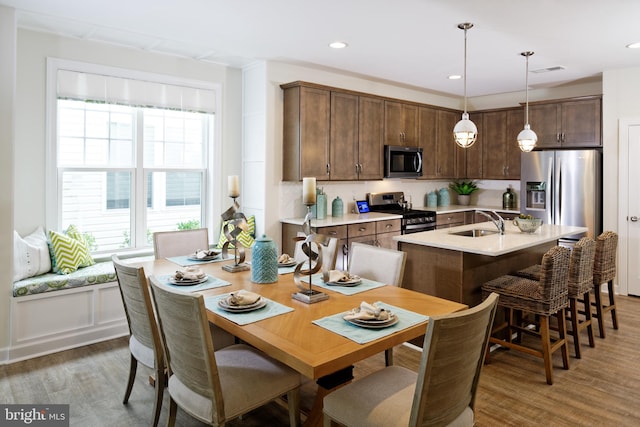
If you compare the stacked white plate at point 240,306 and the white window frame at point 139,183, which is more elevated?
the white window frame at point 139,183

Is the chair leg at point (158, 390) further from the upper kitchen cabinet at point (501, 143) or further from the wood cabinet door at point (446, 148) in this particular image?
the upper kitchen cabinet at point (501, 143)

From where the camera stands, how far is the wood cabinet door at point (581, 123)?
5.25 metres

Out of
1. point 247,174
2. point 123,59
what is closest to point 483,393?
point 247,174

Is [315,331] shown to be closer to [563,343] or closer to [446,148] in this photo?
[563,343]

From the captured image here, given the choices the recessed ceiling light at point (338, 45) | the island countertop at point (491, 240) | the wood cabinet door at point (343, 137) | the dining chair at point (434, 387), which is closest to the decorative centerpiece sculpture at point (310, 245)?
the dining chair at point (434, 387)

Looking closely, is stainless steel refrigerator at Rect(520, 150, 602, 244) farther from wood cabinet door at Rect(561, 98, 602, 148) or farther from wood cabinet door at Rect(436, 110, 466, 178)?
wood cabinet door at Rect(436, 110, 466, 178)

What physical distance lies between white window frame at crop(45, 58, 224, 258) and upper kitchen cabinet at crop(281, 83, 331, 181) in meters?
0.72

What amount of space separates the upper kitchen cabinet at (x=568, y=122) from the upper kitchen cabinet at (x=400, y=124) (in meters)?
1.49

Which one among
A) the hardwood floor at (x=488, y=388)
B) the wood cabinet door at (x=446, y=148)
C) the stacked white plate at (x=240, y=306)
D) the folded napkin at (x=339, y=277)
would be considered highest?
the wood cabinet door at (x=446, y=148)

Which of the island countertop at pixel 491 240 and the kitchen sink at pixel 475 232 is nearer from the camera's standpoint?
the island countertop at pixel 491 240

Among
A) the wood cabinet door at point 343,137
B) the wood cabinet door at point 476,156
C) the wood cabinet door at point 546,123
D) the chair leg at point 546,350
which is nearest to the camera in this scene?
the chair leg at point 546,350

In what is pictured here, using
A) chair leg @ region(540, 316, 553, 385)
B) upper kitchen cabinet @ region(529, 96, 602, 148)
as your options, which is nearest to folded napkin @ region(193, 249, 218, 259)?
chair leg @ region(540, 316, 553, 385)

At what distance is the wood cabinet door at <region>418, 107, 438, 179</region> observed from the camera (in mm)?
6100

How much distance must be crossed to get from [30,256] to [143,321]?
184cm
